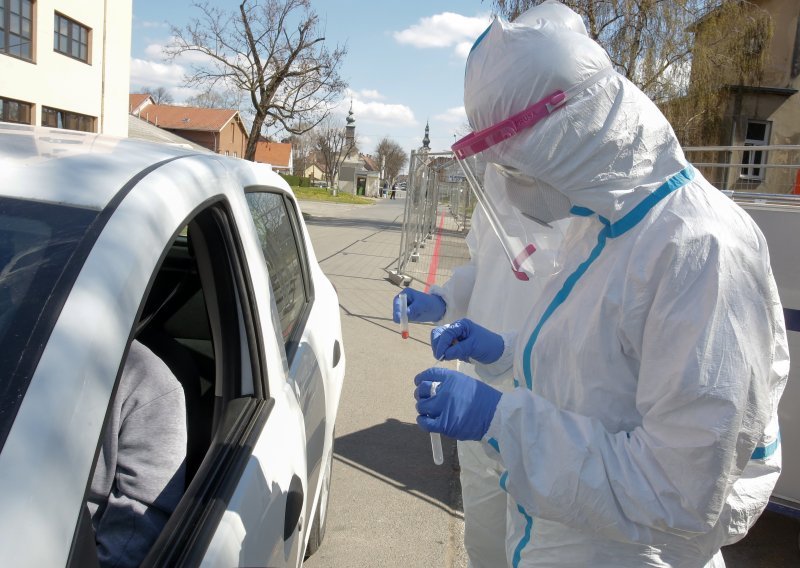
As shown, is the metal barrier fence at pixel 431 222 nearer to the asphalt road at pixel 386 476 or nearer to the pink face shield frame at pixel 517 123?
the asphalt road at pixel 386 476

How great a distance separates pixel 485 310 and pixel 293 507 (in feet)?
4.95

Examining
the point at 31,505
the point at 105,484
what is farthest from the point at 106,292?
the point at 105,484

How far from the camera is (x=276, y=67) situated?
2412cm

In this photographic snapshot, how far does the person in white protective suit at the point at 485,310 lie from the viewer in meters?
2.24

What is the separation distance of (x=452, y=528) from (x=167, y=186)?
2713 mm

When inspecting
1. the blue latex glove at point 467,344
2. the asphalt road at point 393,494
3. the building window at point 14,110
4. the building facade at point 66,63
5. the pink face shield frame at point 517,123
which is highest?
the building facade at point 66,63

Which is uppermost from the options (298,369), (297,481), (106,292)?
(106,292)

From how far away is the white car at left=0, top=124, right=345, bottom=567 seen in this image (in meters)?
0.93

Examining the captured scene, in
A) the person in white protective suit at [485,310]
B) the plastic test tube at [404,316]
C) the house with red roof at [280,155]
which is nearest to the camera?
the person in white protective suit at [485,310]

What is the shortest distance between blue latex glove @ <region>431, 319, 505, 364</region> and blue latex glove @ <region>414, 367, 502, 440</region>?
68 cm

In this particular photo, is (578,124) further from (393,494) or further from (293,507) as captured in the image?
(393,494)

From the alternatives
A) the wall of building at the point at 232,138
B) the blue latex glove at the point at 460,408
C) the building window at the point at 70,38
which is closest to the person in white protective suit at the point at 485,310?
the blue latex glove at the point at 460,408

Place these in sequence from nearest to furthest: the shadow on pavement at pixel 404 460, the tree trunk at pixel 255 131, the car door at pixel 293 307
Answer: the car door at pixel 293 307, the shadow on pavement at pixel 404 460, the tree trunk at pixel 255 131

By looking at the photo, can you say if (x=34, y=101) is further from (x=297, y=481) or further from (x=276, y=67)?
(x=297, y=481)
